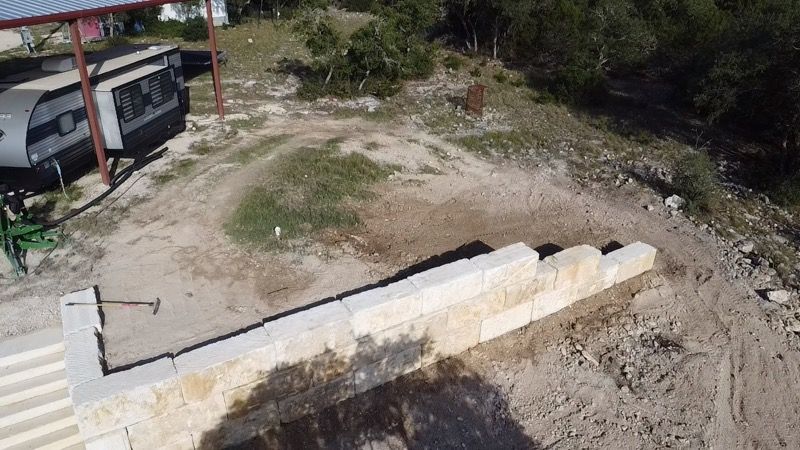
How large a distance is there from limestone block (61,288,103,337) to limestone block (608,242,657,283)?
829 centimetres

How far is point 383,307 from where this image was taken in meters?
7.57

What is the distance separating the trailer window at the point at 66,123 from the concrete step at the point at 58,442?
6.78m

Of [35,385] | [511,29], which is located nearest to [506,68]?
[511,29]

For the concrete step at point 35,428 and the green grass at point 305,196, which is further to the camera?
the green grass at point 305,196

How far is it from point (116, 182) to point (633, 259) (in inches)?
422

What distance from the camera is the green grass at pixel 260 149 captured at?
14102mm

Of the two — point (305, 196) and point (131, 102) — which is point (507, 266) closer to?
point (305, 196)

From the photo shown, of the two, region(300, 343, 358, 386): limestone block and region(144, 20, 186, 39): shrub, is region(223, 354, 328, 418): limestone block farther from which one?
region(144, 20, 186, 39): shrub

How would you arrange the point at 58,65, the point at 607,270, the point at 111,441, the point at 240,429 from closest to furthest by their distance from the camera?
1. the point at 111,441
2. the point at 240,429
3. the point at 607,270
4. the point at 58,65

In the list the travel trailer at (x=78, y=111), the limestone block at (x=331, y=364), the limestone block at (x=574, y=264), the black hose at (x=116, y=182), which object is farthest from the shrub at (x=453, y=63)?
the limestone block at (x=331, y=364)

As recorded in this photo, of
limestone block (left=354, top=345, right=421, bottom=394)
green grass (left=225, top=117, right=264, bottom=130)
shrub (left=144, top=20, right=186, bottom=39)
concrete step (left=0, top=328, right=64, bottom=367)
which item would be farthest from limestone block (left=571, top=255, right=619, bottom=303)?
Result: shrub (left=144, top=20, right=186, bottom=39)

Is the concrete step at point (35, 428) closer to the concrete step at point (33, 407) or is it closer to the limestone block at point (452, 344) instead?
the concrete step at point (33, 407)

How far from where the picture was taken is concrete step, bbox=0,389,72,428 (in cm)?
693

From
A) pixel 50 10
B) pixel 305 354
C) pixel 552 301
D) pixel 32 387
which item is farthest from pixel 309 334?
pixel 50 10
